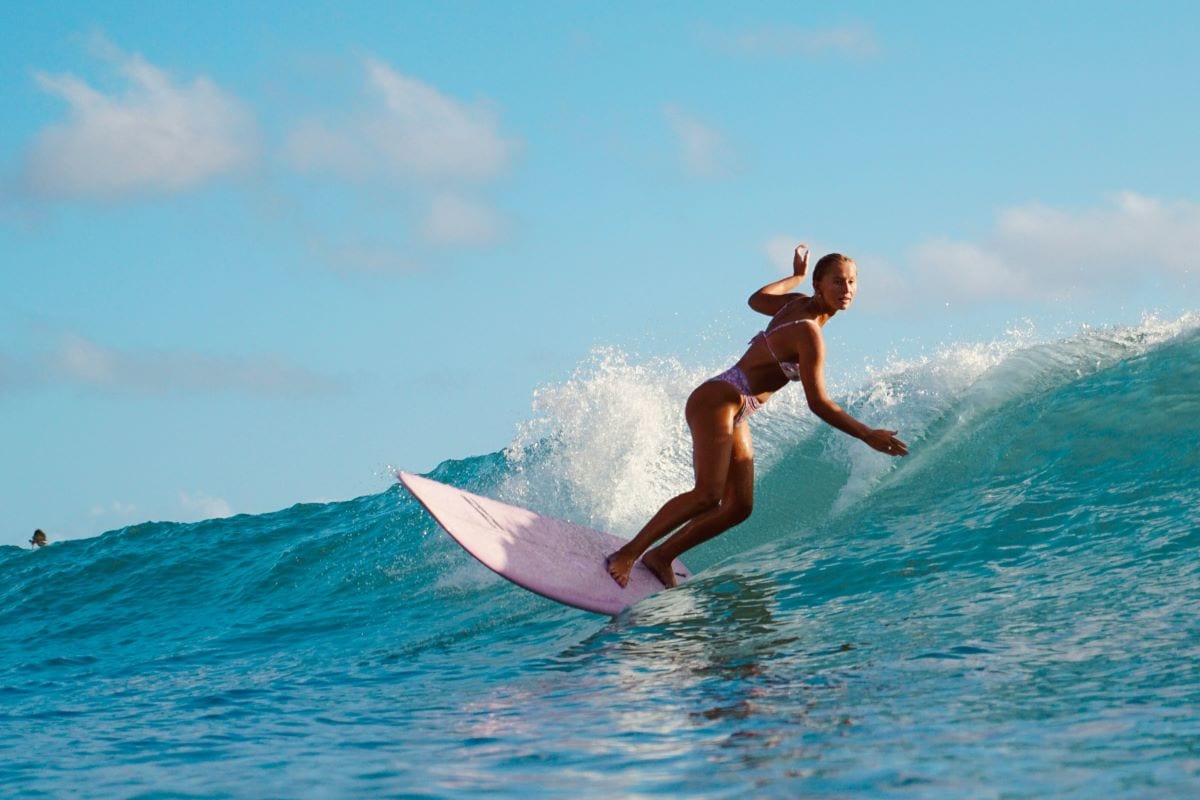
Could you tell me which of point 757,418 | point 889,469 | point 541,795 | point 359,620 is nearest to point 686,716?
point 541,795

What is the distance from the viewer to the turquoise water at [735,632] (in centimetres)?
377

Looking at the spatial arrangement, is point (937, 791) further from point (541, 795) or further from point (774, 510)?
point (774, 510)

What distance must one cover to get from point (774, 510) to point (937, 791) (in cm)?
605

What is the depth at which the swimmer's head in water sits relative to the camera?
6.31 meters

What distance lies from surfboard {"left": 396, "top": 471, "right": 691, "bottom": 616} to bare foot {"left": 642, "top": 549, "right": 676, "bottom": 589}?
32 mm

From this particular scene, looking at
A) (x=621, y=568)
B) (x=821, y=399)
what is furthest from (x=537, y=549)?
(x=821, y=399)

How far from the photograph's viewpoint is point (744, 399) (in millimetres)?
6652

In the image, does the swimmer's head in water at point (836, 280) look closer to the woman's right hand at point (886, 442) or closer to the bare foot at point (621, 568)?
the woman's right hand at point (886, 442)

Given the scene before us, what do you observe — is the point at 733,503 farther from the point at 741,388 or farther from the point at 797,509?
the point at 797,509

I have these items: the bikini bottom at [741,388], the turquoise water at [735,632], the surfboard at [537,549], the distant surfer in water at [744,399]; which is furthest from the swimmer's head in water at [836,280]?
the surfboard at [537,549]

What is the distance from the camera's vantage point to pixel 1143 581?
5824mm

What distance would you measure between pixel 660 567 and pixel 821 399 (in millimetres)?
1662

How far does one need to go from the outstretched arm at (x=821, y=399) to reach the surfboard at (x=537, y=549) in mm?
1660

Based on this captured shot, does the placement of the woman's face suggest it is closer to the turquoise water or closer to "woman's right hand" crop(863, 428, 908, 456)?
"woman's right hand" crop(863, 428, 908, 456)
